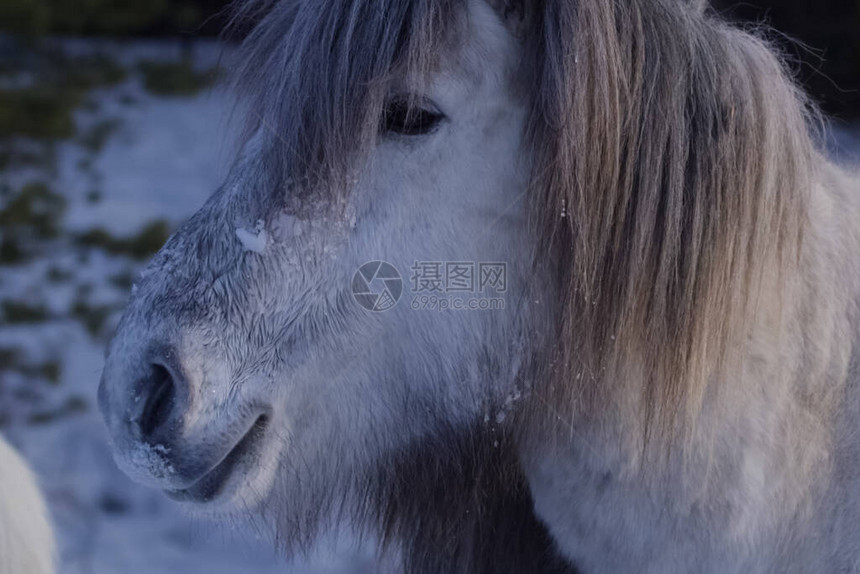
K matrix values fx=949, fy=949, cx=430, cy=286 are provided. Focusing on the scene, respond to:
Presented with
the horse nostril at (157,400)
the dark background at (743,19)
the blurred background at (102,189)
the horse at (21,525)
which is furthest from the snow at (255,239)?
the dark background at (743,19)

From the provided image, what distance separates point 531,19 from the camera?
1.33m

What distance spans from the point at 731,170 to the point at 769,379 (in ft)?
1.00

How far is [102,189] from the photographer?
6.27 meters

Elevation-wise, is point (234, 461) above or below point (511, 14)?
below

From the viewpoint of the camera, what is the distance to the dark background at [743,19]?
536 cm

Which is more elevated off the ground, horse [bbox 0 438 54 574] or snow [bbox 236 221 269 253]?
snow [bbox 236 221 269 253]

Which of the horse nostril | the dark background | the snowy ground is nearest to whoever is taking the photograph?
the horse nostril

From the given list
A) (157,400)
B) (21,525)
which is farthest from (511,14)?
(21,525)

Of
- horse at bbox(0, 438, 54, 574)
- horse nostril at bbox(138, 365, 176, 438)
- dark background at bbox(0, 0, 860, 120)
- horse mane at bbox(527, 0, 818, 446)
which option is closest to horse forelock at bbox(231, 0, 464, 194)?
horse mane at bbox(527, 0, 818, 446)

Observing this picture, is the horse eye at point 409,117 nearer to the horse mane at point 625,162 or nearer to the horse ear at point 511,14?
the horse mane at point 625,162

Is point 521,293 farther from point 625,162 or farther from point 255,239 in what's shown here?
point 255,239

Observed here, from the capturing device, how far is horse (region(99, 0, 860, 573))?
1.28 meters

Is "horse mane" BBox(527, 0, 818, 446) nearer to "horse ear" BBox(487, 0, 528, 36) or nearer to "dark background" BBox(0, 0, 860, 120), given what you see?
"horse ear" BBox(487, 0, 528, 36)

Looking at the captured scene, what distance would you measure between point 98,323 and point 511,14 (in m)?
3.97
